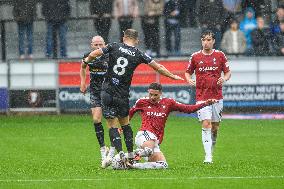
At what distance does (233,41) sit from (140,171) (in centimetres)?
1652

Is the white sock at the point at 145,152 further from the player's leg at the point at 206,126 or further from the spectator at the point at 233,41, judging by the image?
the spectator at the point at 233,41

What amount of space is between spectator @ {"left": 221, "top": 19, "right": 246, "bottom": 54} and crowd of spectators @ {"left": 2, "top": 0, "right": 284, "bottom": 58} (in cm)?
5

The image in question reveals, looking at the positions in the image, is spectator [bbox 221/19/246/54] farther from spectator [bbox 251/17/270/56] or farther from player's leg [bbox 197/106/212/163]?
player's leg [bbox 197/106/212/163]

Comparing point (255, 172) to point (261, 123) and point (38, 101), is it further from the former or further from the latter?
point (38, 101)

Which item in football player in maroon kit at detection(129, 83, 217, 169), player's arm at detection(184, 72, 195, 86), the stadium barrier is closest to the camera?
football player in maroon kit at detection(129, 83, 217, 169)

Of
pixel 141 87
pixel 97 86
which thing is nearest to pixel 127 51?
pixel 97 86

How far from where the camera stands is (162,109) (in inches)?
682

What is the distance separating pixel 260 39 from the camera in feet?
107

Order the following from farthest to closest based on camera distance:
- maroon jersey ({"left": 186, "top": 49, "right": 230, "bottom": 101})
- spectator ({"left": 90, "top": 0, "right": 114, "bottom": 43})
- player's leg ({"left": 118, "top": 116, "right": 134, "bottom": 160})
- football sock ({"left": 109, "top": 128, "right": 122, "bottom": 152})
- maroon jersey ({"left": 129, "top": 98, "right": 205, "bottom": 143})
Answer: spectator ({"left": 90, "top": 0, "right": 114, "bottom": 43}), maroon jersey ({"left": 186, "top": 49, "right": 230, "bottom": 101}), maroon jersey ({"left": 129, "top": 98, "right": 205, "bottom": 143}), player's leg ({"left": 118, "top": 116, "right": 134, "bottom": 160}), football sock ({"left": 109, "top": 128, "right": 122, "bottom": 152})

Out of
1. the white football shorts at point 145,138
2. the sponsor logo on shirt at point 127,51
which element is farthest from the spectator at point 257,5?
the sponsor logo on shirt at point 127,51

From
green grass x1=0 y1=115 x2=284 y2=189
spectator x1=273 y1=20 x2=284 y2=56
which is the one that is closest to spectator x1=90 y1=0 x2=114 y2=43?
green grass x1=0 y1=115 x2=284 y2=189

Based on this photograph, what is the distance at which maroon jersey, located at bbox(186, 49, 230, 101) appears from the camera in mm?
18641

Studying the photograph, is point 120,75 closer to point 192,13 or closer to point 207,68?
point 207,68

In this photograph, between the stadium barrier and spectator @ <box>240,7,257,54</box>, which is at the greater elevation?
spectator @ <box>240,7,257,54</box>
